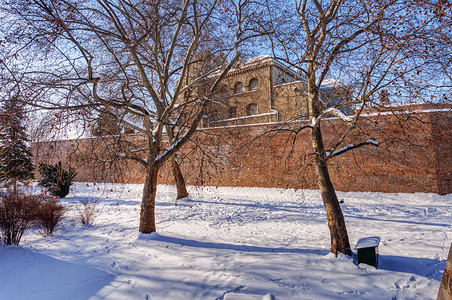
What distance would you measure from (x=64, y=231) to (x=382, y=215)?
11.8m

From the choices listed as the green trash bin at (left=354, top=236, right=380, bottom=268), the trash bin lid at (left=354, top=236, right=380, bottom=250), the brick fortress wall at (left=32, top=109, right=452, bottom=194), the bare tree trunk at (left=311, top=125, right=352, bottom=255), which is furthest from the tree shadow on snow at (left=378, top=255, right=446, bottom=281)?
the brick fortress wall at (left=32, top=109, right=452, bottom=194)

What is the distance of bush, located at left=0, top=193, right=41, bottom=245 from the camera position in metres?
6.95

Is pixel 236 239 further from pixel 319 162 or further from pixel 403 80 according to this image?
pixel 403 80

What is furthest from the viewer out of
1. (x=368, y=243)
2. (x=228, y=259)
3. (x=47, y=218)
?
(x=47, y=218)

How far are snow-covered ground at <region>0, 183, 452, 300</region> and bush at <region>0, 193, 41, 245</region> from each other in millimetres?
366

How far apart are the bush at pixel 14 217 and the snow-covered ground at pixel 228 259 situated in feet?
1.20

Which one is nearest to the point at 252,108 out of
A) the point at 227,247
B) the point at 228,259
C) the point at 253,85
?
the point at 253,85

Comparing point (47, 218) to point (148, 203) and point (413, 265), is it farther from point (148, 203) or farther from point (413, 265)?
point (413, 265)

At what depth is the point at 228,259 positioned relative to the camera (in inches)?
217

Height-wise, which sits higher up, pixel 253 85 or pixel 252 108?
pixel 253 85

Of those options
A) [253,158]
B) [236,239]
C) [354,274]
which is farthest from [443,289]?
[253,158]

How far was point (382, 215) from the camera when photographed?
9492 millimetres

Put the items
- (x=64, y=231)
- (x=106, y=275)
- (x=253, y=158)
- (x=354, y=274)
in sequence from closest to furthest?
(x=354, y=274), (x=106, y=275), (x=64, y=231), (x=253, y=158)

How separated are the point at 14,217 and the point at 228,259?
6.46 m
